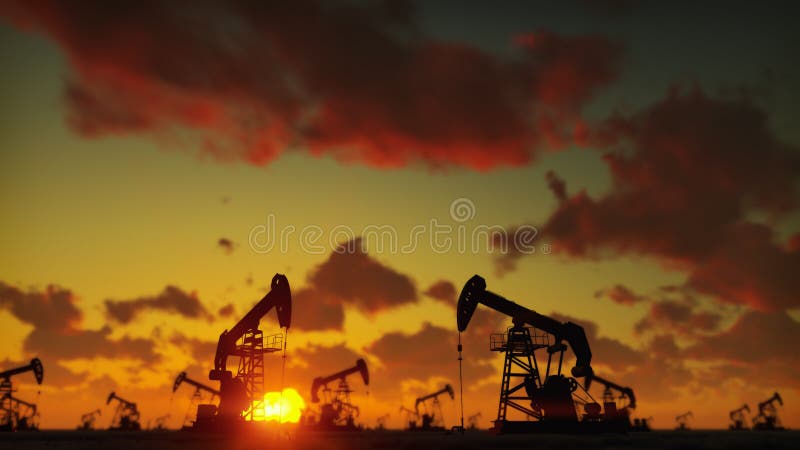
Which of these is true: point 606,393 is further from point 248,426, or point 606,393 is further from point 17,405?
point 17,405

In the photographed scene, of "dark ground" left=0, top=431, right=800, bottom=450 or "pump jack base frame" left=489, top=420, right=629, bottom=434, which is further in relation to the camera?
"pump jack base frame" left=489, top=420, right=629, bottom=434

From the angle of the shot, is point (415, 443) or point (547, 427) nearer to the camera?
point (415, 443)

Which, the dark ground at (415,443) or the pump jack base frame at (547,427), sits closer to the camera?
the dark ground at (415,443)

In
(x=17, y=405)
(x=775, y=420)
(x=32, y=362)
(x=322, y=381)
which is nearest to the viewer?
(x=32, y=362)

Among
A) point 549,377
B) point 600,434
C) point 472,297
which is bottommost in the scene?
point 600,434

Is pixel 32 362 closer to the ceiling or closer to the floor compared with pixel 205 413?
closer to the ceiling

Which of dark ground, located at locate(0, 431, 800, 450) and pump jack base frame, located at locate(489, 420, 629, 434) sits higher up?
pump jack base frame, located at locate(489, 420, 629, 434)

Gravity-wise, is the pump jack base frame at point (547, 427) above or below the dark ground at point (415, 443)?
above

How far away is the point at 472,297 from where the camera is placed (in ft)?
171

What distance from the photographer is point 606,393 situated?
10050 centimetres

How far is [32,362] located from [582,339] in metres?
74.7

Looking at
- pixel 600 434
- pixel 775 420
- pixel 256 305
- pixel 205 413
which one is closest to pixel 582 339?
pixel 600 434

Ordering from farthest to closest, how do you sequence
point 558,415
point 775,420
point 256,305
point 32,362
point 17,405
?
point 775,420
point 17,405
point 32,362
point 256,305
point 558,415

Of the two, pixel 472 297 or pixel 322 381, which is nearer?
pixel 472 297
